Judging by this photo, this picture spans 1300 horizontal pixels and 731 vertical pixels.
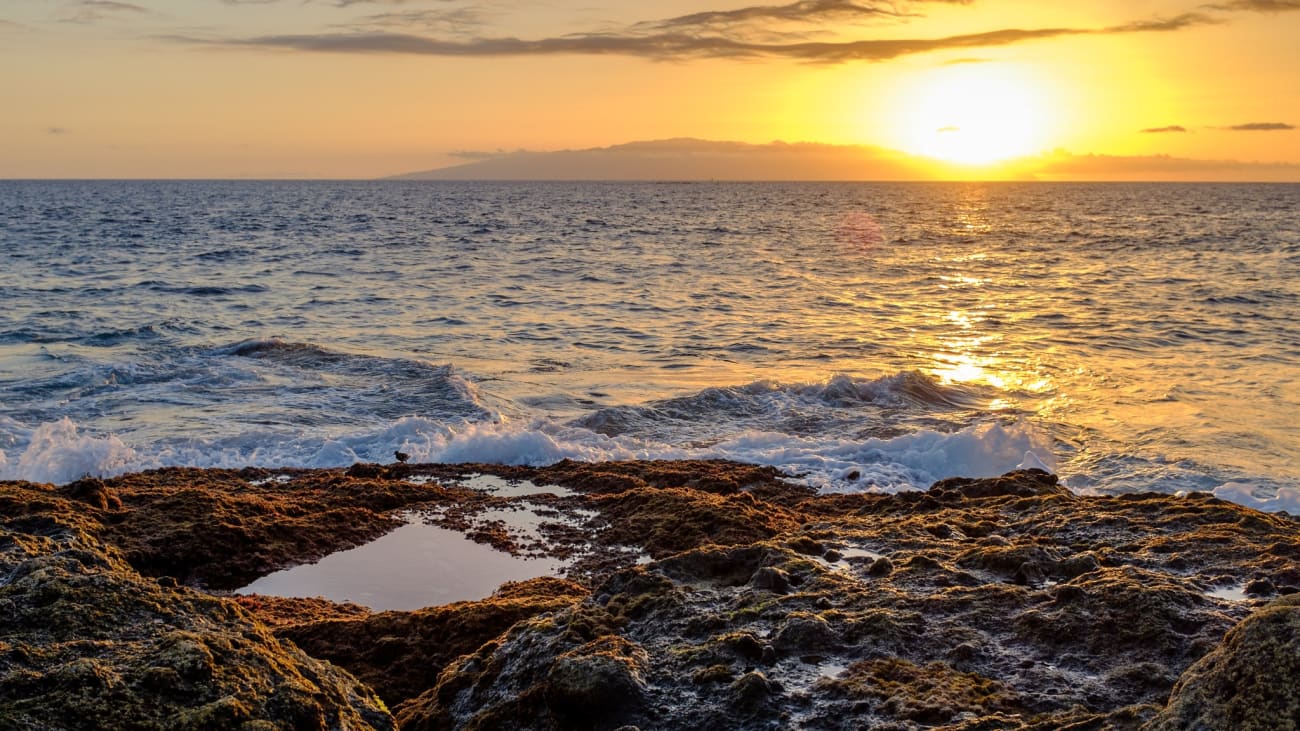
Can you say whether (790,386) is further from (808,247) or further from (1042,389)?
(808,247)

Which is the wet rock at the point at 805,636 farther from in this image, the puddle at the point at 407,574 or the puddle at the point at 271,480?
the puddle at the point at 271,480

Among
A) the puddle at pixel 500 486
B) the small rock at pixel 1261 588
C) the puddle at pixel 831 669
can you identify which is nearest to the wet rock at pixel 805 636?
the puddle at pixel 831 669

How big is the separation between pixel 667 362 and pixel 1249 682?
15.8 meters

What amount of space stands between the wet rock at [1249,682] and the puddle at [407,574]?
5.07 meters

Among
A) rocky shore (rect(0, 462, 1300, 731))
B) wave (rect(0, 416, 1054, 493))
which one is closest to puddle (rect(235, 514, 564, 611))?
rocky shore (rect(0, 462, 1300, 731))

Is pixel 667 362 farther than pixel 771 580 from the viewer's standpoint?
Yes

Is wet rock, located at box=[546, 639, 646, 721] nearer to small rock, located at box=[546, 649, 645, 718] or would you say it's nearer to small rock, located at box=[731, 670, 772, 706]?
small rock, located at box=[546, 649, 645, 718]

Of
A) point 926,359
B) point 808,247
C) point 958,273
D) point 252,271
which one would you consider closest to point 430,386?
point 926,359

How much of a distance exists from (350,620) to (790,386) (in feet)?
36.1

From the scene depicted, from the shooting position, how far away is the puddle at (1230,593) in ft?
14.8

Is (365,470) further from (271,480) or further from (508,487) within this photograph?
(508,487)

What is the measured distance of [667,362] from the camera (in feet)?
60.6

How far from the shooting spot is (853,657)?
4.09 meters

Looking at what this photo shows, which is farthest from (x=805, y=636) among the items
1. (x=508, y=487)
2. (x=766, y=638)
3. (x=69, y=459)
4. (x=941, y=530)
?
(x=69, y=459)
